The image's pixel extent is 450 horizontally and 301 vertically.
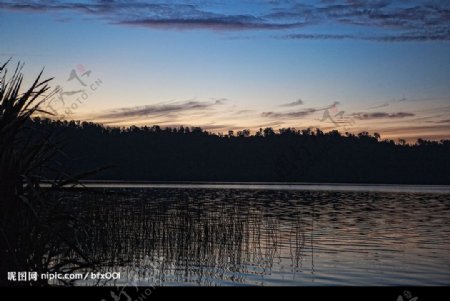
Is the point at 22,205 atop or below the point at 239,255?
atop

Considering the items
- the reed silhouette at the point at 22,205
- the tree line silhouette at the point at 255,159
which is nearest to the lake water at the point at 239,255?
the reed silhouette at the point at 22,205

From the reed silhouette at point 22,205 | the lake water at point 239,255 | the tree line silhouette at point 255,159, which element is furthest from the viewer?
the tree line silhouette at point 255,159

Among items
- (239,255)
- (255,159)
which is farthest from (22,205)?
(255,159)

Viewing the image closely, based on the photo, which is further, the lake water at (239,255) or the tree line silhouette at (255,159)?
the tree line silhouette at (255,159)

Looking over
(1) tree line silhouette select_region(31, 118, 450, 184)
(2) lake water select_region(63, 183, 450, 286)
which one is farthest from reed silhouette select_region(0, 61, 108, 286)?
(1) tree line silhouette select_region(31, 118, 450, 184)

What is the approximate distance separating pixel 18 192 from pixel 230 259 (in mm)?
15512

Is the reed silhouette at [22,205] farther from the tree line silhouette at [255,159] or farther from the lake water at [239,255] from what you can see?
the tree line silhouette at [255,159]

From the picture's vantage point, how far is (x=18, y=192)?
8.28 meters

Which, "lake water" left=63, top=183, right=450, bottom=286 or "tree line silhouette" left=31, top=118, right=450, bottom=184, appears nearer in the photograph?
"lake water" left=63, top=183, right=450, bottom=286

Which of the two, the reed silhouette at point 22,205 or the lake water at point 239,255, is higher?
the reed silhouette at point 22,205

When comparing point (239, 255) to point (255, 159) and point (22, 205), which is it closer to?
point (22, 205)

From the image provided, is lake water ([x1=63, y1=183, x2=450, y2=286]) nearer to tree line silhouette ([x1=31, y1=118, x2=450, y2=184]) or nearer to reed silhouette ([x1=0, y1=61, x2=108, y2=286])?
reed silhouette ([x1=0, y1=61, x2=108, y2=286])
